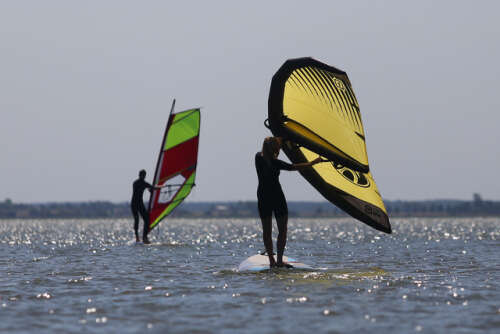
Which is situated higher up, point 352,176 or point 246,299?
point 352,176

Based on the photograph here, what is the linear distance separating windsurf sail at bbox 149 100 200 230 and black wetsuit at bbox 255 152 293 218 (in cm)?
1089

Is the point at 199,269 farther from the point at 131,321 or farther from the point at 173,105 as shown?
the point at 173,105

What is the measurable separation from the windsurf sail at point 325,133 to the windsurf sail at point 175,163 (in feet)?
31.0

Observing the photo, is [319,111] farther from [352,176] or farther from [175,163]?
[175,163]

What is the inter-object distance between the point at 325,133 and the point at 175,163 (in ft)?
33.7

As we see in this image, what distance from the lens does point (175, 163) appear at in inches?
875

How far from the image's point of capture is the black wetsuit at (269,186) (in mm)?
10945

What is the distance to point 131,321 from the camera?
7.27 metres

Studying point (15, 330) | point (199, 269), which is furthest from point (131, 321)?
point (199, 269)

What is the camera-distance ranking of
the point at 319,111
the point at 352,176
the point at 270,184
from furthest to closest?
the point at 352,176 < the point at 319,111 < the point at 270,184

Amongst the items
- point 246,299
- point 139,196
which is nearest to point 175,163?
point 139,196

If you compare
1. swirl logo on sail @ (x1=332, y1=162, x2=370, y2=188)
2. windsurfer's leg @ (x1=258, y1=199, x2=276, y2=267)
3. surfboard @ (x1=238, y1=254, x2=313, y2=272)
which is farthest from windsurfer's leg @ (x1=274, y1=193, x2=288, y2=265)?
swirl logo on sail @ (x1=332, y1=162, x2=370, y2=188)

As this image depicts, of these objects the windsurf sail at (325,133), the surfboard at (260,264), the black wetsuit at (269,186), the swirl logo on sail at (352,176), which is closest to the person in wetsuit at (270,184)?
the black wetsuit at (269,186)

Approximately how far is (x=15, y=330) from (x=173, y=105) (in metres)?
15.8
